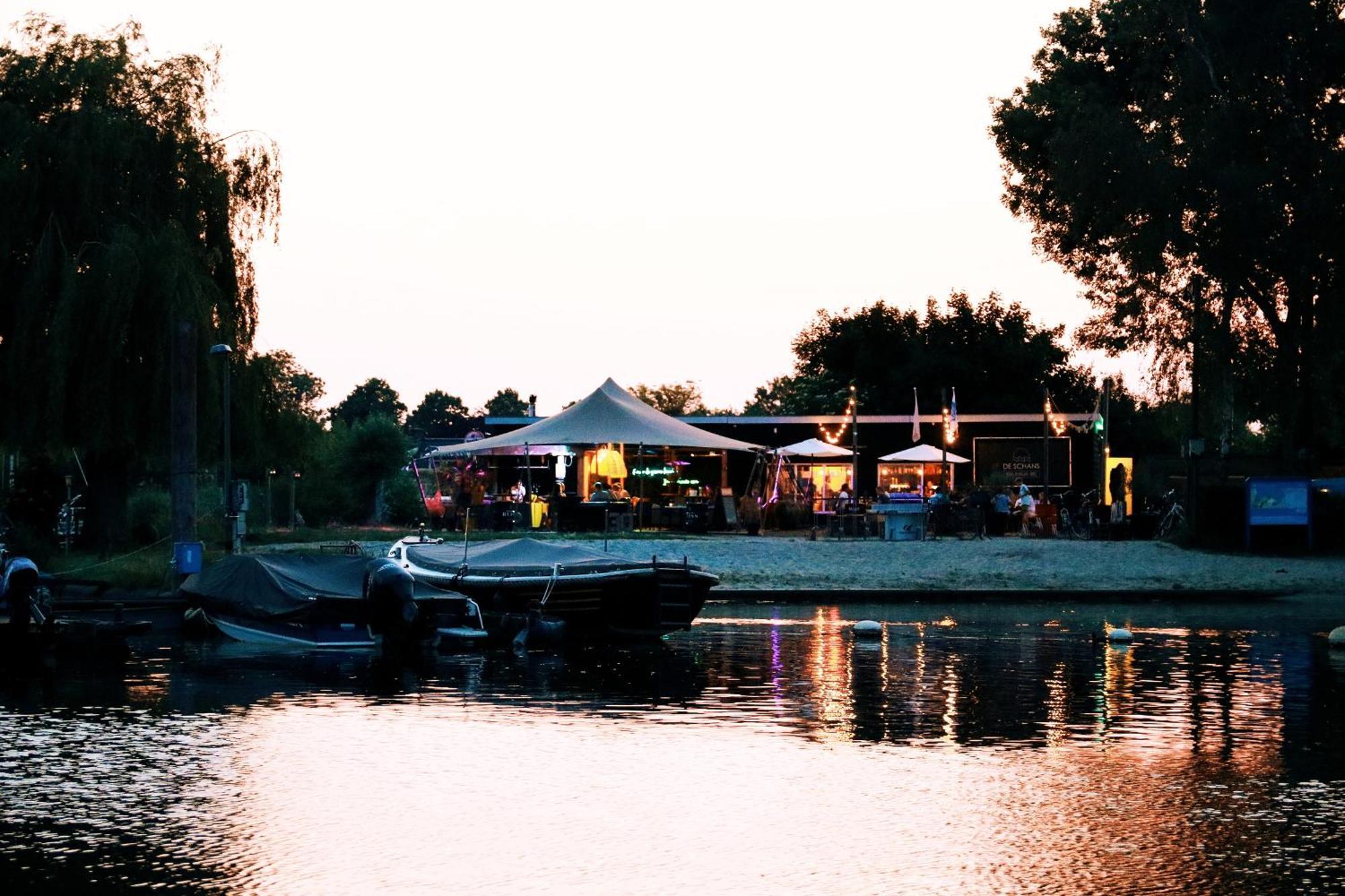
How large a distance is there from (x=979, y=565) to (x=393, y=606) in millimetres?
18750

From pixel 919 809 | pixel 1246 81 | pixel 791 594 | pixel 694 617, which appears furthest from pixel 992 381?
pixel 919 809

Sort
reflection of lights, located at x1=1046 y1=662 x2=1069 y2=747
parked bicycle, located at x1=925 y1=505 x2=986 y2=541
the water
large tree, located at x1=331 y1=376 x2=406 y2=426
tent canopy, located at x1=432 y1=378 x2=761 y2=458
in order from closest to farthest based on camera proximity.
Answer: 1. the water
2. reflection of lights, located at x1=1046 y1=662 x2=1069 y2=747
3. tent canopy, located at x1=432 y1=378 x2=761 y2=458
4. parked bicycle, located at x1=925 y1=505 x2=986 y2=541
5. large tree, located at x1=331 y1=376 x2=406 y2=426

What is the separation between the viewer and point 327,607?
26.1m

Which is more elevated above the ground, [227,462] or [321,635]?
[227,462]

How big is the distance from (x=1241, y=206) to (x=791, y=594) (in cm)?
1598

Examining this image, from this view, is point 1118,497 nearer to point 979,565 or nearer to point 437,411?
point 979,565

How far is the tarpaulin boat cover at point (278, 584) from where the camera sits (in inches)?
1027

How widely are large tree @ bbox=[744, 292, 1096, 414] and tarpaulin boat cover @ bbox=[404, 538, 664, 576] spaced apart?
57201 millimetres

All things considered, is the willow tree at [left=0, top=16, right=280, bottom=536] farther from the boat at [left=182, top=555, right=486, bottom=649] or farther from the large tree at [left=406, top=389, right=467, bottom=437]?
the large tree at [left=406, top=389, right=467, bottom=437]

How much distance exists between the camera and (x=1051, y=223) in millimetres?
53125

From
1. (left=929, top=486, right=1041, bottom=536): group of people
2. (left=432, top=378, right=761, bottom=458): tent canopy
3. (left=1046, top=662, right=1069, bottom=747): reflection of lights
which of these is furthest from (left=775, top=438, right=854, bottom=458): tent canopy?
(left=1046, top=662, right=1069, bottom=747): reflection of lights

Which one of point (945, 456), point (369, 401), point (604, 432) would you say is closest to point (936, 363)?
point (945, 456)

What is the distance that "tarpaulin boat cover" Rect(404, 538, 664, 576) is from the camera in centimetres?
2741

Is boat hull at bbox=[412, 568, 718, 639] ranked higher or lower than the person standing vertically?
lower
